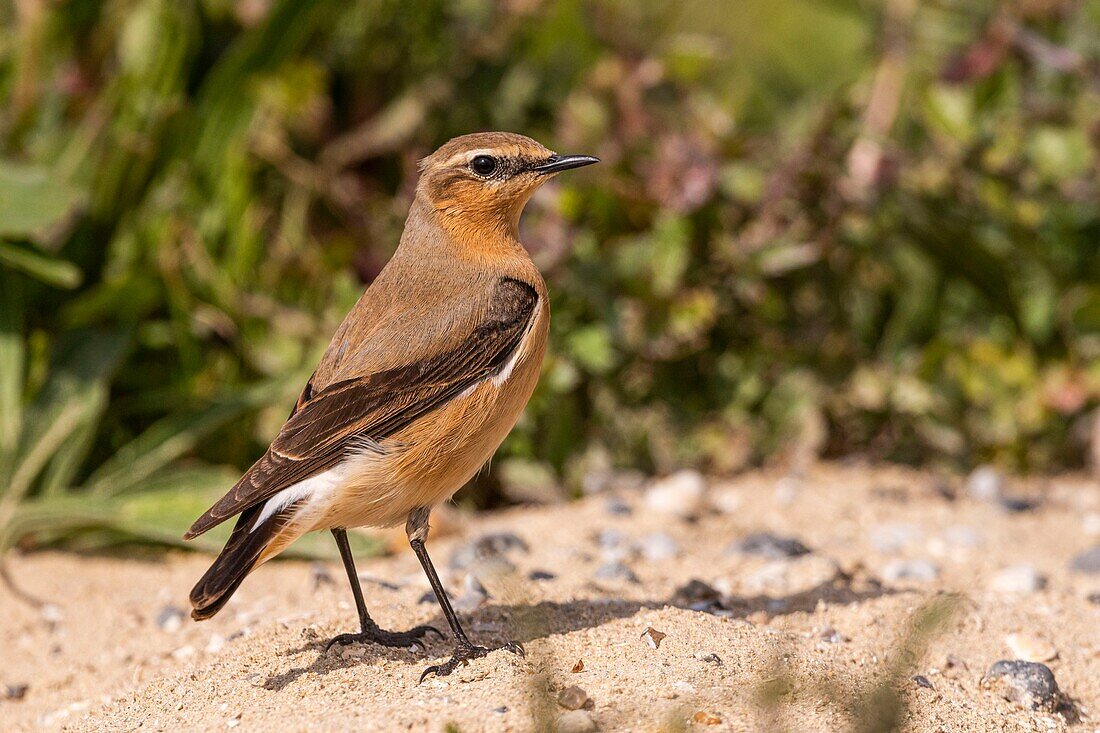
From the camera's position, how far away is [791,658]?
4.00 metres

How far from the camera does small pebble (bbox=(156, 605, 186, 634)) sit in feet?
17.6

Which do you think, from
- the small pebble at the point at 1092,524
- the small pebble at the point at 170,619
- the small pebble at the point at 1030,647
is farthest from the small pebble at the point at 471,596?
the small pebble at the point at 1092,524

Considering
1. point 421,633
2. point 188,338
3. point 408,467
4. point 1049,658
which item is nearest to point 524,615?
point 421,633

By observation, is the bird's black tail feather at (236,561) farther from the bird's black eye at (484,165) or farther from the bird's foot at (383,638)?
the bird's black eye at (484,165)

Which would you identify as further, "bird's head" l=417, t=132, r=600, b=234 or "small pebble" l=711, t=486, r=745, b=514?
"small pebble" l=711, t=486, r=745, b=514

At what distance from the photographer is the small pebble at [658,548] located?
19.1 feet

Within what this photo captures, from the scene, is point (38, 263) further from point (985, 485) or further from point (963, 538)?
point (985, 485)

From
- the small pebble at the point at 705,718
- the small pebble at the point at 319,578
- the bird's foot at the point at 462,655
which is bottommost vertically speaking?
the small pebble at the point at 319,578

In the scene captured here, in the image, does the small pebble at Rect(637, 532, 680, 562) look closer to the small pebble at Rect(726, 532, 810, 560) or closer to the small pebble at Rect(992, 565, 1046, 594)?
the small pebble at Rect(726, 532, 810, 560)

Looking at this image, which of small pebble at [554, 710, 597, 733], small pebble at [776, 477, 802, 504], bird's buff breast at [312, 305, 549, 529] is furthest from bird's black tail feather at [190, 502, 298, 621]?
small pebble at [776, 477, 802, 504]

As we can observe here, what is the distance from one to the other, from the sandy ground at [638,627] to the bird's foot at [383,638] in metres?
0.06

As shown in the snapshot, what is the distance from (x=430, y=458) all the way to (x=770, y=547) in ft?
6.65

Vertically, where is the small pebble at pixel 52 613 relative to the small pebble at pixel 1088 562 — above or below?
below

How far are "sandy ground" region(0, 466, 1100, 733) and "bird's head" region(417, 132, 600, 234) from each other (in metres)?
1.36
